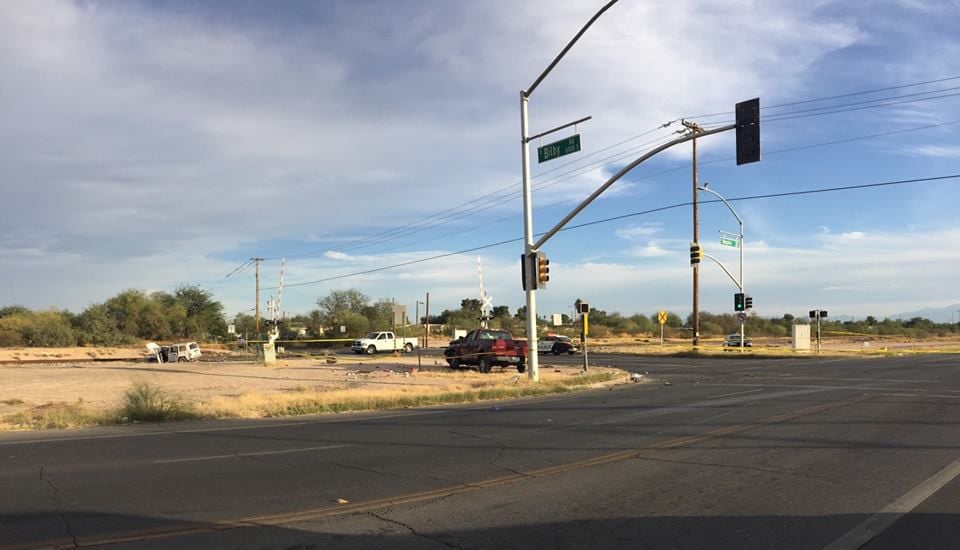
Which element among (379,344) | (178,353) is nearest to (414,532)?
(178,353)

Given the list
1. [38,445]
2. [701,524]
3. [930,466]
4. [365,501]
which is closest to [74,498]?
[365,501]

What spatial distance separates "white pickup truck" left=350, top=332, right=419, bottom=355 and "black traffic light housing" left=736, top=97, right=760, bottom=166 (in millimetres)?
41896

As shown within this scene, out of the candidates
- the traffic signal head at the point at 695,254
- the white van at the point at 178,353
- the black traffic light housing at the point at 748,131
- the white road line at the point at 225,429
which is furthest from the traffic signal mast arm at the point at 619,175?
the white van at the point at 178,353

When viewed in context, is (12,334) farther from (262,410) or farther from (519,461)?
(519,461)

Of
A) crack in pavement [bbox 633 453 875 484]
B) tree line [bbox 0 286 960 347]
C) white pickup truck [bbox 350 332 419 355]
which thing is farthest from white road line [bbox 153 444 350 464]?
tree line [bbox 0 286 960 347]

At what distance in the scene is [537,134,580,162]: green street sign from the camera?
20438 millimetres

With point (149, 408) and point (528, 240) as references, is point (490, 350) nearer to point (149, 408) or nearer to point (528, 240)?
point (528, 240)

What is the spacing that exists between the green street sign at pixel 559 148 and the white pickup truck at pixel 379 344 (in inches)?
1406

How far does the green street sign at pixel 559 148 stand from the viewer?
20438 millimetres

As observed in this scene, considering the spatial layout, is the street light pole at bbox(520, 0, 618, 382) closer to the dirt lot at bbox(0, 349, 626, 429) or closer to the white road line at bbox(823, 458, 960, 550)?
the dirt lot at bbox(0, 349, 626, 429)

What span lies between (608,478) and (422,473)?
234 centimetres

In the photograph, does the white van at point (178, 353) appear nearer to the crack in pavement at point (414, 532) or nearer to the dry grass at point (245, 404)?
the dry grass at point (245, 404)

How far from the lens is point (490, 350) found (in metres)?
31.7

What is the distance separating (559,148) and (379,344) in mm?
38839
